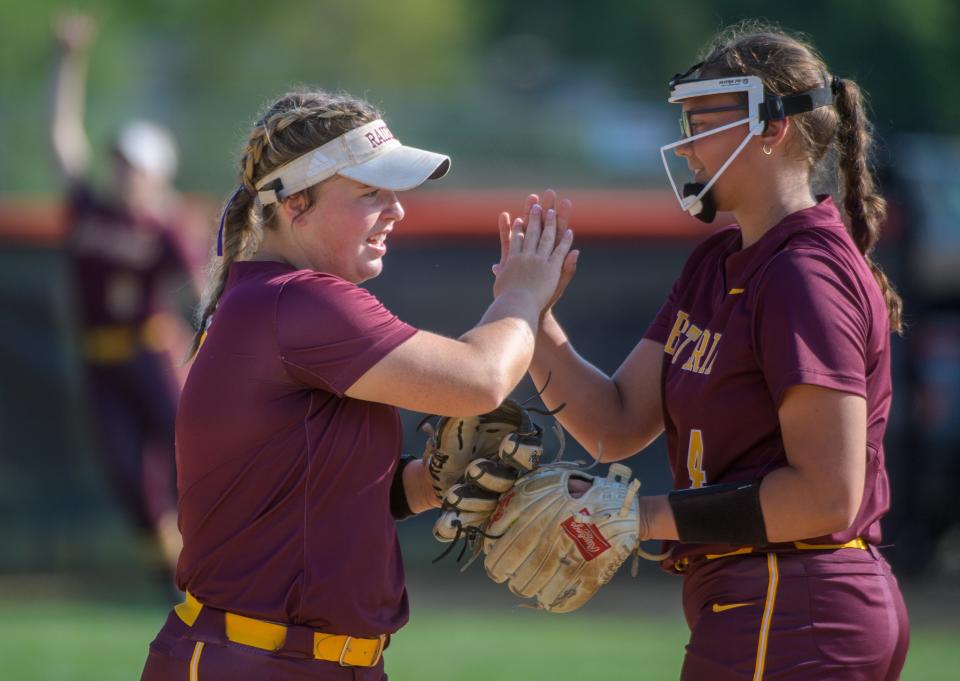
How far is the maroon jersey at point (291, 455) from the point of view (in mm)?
2887

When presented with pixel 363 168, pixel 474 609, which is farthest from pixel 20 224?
pixel 363 168

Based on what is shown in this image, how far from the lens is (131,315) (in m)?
8.47

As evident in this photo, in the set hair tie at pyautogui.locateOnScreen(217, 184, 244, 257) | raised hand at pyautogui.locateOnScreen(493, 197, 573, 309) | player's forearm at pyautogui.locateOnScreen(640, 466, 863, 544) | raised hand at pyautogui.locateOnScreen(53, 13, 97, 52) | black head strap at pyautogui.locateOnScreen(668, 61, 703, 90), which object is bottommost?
player's forearm at pyautogui.locateOnScreen(640, 466, 863, 544)

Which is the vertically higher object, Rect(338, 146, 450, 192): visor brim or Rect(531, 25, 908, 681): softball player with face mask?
Rect(338, 146, 450, 192): visor brim

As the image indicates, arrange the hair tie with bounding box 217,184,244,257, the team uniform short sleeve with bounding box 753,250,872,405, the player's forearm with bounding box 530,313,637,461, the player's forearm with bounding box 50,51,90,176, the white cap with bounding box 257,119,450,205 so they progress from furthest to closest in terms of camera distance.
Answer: the player's forearm with bounding box 50,51,90,176, the player's forearm with bounding box 530,313,637,461, the hair tie with bounding box 217,184,244,257, the white cap with bounding box 257,119,450,205, the team uniform short sleeve with bounding box 753,250,872,405

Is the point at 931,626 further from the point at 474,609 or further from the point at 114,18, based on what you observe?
the point at 114,18


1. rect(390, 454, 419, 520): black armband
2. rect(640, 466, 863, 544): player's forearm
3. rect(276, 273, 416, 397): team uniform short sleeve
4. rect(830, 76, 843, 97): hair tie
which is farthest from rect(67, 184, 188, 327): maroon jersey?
rect(640, 466, 863, 544): player's forearm

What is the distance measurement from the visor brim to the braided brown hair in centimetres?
73

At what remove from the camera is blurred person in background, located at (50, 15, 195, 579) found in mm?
8336

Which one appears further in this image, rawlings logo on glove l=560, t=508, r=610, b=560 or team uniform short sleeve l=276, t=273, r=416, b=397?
rawlings logo on glove l=560, t=508, r=610, b=560

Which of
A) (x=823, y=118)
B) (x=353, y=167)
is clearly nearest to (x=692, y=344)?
(x=823, y=118)

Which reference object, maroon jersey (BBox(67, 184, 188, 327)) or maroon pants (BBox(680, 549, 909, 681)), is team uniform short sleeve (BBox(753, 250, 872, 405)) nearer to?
maroon pants (BBox(680, 549, 909, 681))

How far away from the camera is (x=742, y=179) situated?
321 centimetres

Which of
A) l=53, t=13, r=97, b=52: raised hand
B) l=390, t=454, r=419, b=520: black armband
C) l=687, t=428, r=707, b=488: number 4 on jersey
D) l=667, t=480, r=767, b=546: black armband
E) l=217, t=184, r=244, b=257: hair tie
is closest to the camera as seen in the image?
l=667, t=480, r=767, b=546: black armband
